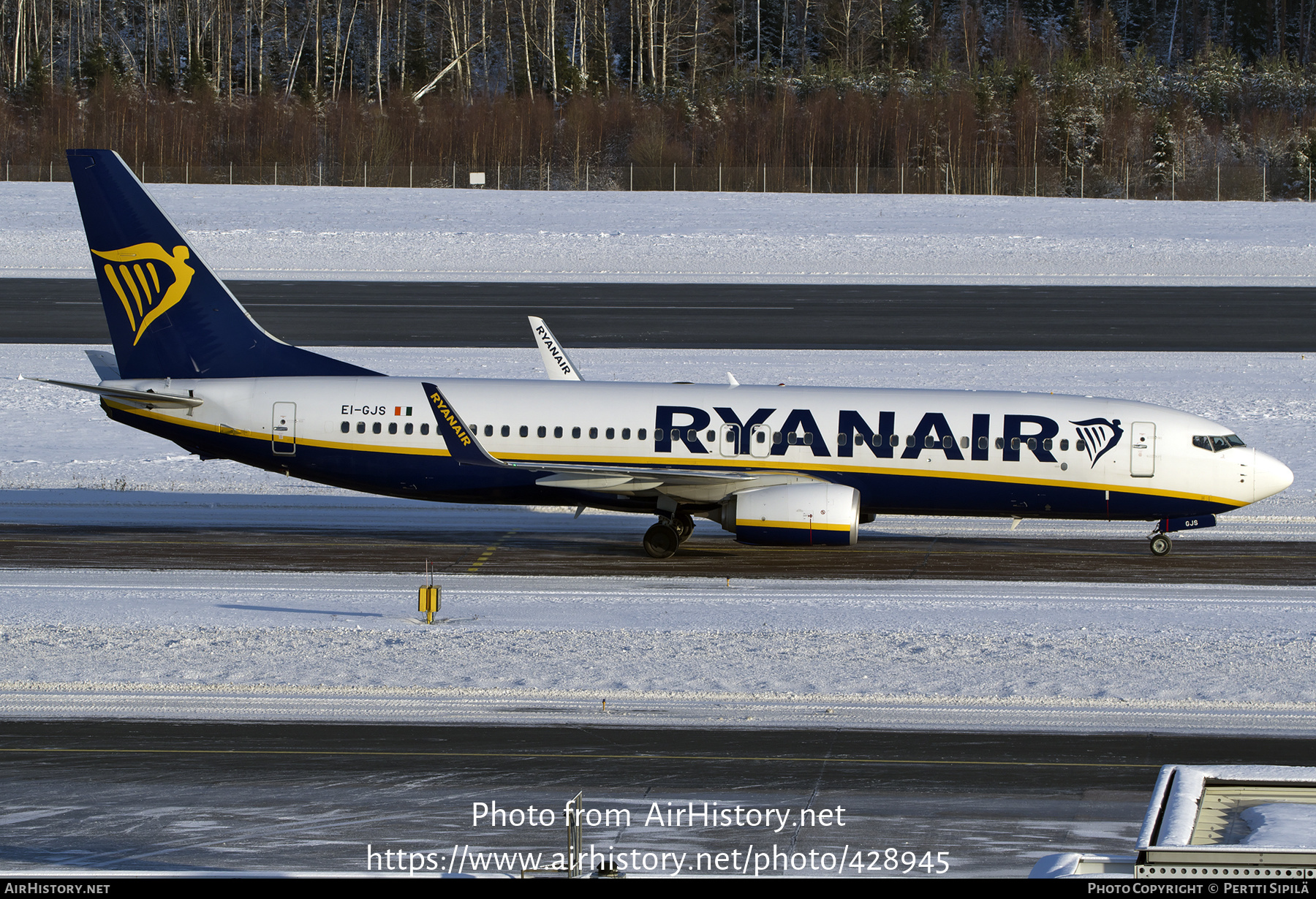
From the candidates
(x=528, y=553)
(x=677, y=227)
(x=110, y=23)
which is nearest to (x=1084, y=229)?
(x=677, y=227)

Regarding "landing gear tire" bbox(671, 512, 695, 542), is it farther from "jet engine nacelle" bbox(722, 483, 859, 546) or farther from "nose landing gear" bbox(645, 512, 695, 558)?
"jet engine nacelle" bbox(722, 483, 859, 546)

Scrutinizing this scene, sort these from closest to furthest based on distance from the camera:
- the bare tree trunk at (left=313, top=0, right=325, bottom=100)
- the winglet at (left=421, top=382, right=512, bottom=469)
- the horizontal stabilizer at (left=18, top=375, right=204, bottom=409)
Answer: the winglet at (left=421, top=382, right=512, bottom=469) < the horizontal stabilizer at (left=18, top=375, right=204, bottom=409) < the bare tree trunk at (left=313, top=0, right=325, bottom=100)

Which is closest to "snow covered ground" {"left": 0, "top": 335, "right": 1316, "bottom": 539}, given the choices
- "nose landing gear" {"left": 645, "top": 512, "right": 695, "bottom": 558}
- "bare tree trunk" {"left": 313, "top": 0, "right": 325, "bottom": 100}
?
"nose landing gear" {"left": 645, "top": 512, "right": 695, "bottom": 558}

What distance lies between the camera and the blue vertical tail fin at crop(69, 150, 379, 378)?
94.3 feet

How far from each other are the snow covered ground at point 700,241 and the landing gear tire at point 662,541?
38.6 meters

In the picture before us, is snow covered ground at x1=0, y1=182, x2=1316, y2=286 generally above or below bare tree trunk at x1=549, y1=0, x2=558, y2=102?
below

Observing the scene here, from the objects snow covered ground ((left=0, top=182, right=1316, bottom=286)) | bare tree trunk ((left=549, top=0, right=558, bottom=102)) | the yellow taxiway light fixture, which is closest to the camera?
the yellow taxiway light fixture

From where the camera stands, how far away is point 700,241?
7100 cm

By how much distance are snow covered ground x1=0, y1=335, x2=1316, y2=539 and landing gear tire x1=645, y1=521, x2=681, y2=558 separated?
5755 millimetres

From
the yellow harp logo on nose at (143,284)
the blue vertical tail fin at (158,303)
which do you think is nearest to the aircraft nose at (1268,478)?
the blue vertical tail fin at (158,303)

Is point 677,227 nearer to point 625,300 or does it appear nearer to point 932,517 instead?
point 625,300

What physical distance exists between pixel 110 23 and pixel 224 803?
16117 centimetres

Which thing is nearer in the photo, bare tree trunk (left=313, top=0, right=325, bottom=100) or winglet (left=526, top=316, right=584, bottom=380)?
winglet (left=526, top=316, right=584, bottom=380)

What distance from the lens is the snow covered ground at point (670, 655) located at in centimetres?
1678
